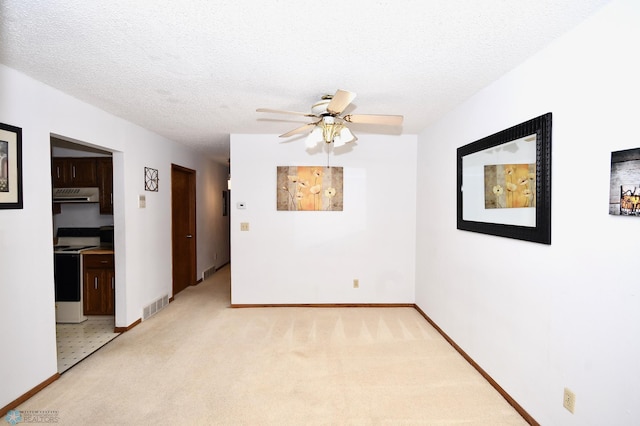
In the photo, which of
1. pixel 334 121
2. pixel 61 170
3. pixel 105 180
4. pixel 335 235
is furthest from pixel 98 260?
pixel 334 121

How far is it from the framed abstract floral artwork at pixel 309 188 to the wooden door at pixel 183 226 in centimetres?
181

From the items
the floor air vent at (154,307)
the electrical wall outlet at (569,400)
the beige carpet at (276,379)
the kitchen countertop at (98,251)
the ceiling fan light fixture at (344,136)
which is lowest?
the beige carpet at (276,379)

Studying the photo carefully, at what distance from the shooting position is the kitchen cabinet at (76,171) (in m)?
3.98

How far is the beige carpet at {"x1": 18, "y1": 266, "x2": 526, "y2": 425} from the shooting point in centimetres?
200

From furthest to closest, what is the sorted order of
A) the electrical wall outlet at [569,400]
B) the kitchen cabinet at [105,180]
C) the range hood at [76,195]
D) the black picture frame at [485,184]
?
the kitchen cabinet at [105,180]
the range hood at [76,195]
the black picture frame at [485,184]
the electrical wall outlet at [569,400]

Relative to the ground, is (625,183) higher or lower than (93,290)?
higher

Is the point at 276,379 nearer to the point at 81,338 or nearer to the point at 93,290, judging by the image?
the point at 81,338

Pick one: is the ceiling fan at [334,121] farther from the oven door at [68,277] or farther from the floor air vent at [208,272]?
the floor air vent at [208,272]

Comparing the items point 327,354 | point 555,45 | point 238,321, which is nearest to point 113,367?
point 238,321

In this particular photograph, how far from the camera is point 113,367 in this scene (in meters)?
2.58

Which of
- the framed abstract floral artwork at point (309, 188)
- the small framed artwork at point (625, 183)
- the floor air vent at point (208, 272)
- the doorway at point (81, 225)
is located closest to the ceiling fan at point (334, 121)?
the small framed artwork at point (625, 183)

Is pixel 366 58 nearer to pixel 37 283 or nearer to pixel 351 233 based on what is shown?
pixel 351 233

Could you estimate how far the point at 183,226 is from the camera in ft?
16.3

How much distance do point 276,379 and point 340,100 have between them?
218 centimetres
